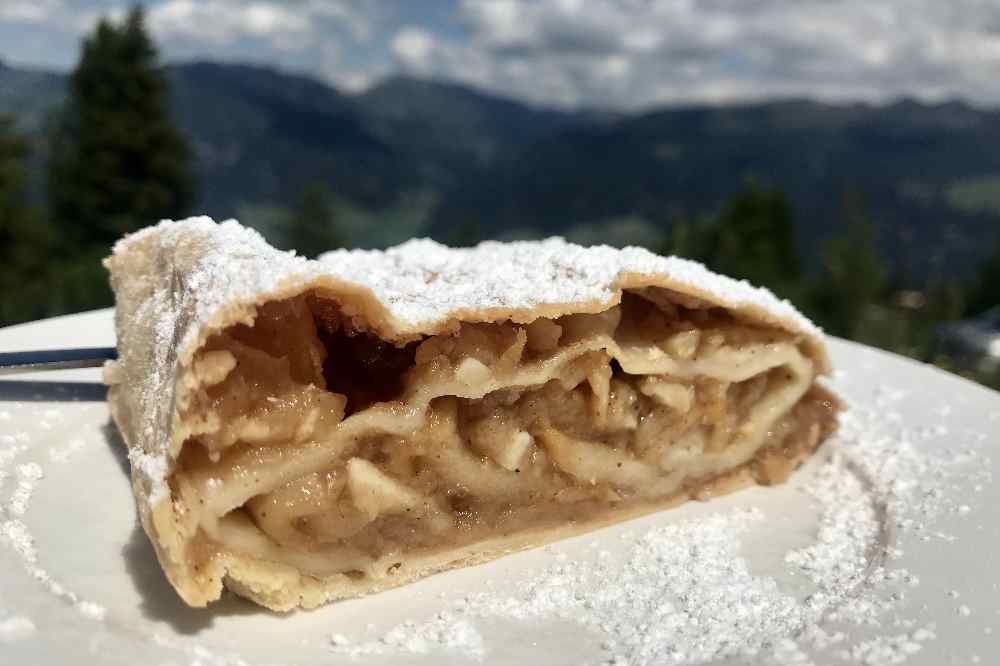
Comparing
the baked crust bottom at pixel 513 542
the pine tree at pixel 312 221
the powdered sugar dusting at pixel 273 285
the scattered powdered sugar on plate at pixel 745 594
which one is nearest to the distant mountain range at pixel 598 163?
the pine tree at pixel 312 221

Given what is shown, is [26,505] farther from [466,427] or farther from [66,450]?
[466,427]

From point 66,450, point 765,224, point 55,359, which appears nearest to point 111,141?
point 765,224

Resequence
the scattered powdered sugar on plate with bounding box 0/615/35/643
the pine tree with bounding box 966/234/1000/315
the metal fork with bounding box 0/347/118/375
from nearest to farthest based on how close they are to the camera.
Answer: the scattered powdered sugar on plate with bounding box 0/615/35/643 < the metal fork with bounding box 0/347/118/375 < the pine tree with bounding box 966/234/1000/315

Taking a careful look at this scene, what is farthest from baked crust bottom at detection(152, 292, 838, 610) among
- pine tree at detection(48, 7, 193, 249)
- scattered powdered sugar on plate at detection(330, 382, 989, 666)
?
pine tree at detection(48, 7, 193, 249)

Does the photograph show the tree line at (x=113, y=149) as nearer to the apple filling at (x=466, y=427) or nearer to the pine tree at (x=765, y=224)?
the pine tree at (x=765, y=224)

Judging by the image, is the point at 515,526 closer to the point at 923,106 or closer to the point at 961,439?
the point at 961,439

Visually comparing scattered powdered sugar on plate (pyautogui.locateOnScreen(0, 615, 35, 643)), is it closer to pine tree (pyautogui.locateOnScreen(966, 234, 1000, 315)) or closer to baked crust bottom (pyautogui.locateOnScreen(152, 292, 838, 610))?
baked crust bottom (pyautogui.locateOnScreen(152, 292, 838, 610))
